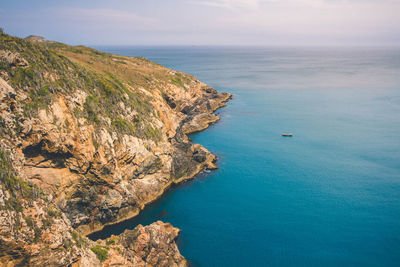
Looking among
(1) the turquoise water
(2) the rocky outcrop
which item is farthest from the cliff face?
(1) the turquoise water

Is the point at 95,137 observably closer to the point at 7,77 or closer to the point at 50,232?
the point at 7,77

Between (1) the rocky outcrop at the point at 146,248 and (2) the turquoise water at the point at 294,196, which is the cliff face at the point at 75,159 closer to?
(1) the rocky outcrop at the point at 146,248

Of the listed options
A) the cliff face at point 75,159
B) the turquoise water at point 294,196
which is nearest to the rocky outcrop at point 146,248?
the cliff face at point 75,159

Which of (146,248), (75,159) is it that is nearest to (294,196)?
(146,248)

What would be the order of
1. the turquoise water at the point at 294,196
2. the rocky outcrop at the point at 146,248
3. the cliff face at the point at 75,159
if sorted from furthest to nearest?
the turquoise water at the point at 294,196
the rocky outcrop at the point at 146,248
the cliff face at the point at 75,159

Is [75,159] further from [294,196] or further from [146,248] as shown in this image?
[294,196]

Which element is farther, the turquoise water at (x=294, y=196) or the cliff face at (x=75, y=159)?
the turquoise water at (x=294, y=196)

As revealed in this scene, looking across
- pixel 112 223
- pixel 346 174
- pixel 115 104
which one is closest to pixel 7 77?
pixel 115 104

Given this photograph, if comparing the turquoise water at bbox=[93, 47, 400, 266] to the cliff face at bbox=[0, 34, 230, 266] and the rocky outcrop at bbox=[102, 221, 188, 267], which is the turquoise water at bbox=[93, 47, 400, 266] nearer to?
the rocky outcrop at bbox=[102, 221, 188, 267]
